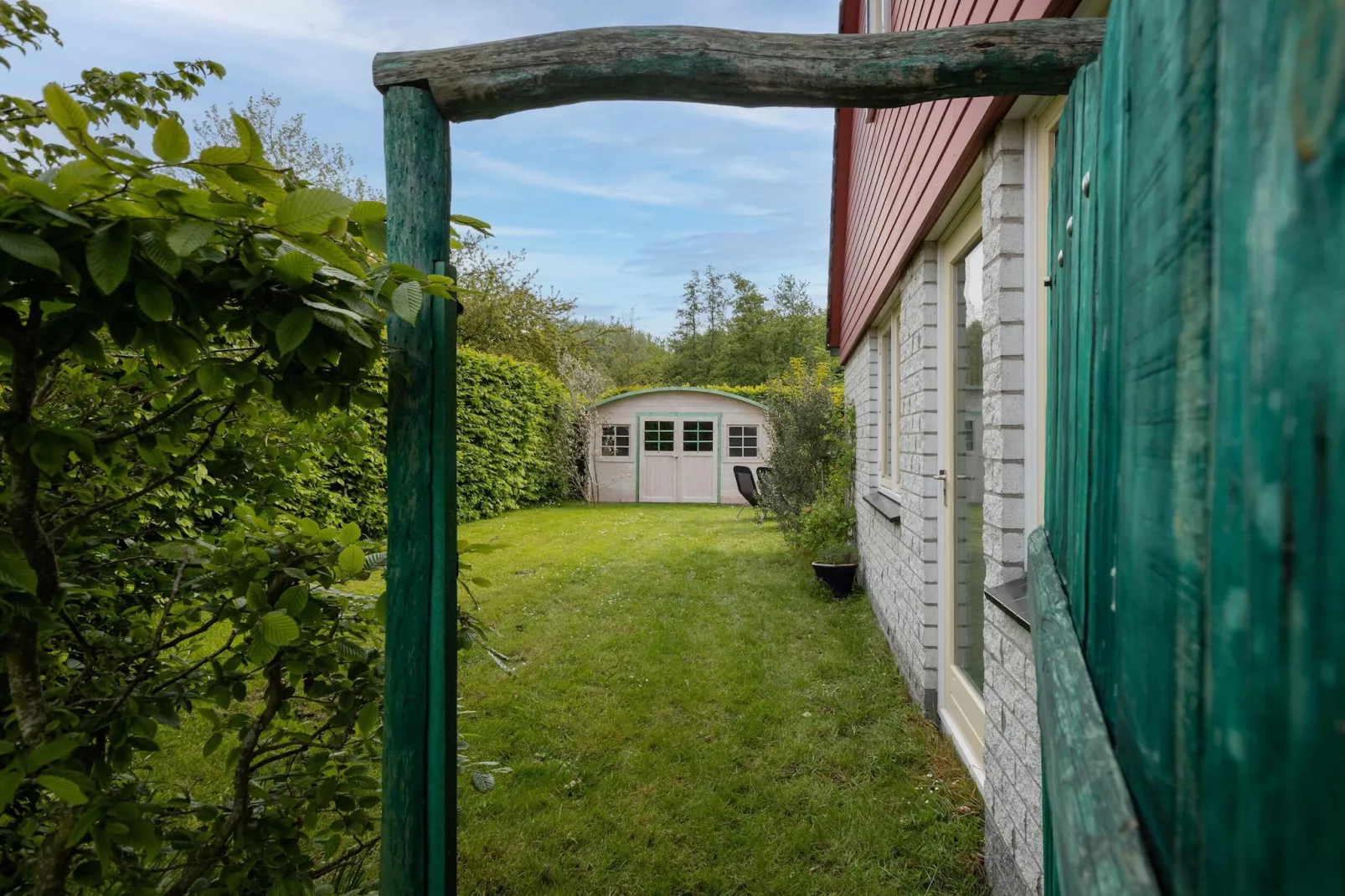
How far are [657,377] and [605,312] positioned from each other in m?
51.5

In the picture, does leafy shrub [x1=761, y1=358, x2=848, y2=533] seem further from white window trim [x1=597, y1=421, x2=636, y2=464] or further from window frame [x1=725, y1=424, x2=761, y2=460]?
→ white window trim [x1=597, y1=421, x2=636, y2=464]

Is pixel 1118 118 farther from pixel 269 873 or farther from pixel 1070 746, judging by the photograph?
pixel 269 873

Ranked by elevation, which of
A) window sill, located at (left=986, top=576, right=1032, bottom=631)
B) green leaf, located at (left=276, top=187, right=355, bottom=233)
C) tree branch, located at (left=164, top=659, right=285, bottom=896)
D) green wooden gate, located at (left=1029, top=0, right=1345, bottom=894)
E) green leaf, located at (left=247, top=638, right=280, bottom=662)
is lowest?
tree branch, located at (left=164, top=659, right=285, bottom=896)

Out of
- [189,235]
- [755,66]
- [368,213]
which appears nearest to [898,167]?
[755,66]

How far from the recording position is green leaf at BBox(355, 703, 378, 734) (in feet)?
5.11

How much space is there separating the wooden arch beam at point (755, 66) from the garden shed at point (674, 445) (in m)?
13.2

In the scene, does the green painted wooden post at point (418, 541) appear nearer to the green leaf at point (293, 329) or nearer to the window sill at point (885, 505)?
the green leaf at point (293, 329)

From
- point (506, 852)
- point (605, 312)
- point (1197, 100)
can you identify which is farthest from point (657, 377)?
point (605, 312)

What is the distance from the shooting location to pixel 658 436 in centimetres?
1482

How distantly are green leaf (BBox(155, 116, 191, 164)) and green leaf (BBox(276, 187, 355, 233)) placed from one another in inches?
5.3

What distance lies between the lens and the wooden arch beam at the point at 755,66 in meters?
1.45

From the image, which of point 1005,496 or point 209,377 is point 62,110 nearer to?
point 209,377

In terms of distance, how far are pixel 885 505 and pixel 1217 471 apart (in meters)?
4.60

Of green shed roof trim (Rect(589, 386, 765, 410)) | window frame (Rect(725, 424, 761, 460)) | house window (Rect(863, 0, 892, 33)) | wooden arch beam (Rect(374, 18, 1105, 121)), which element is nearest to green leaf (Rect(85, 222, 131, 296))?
wooden arch beam (Rect(374, 18, 1105, 121))
